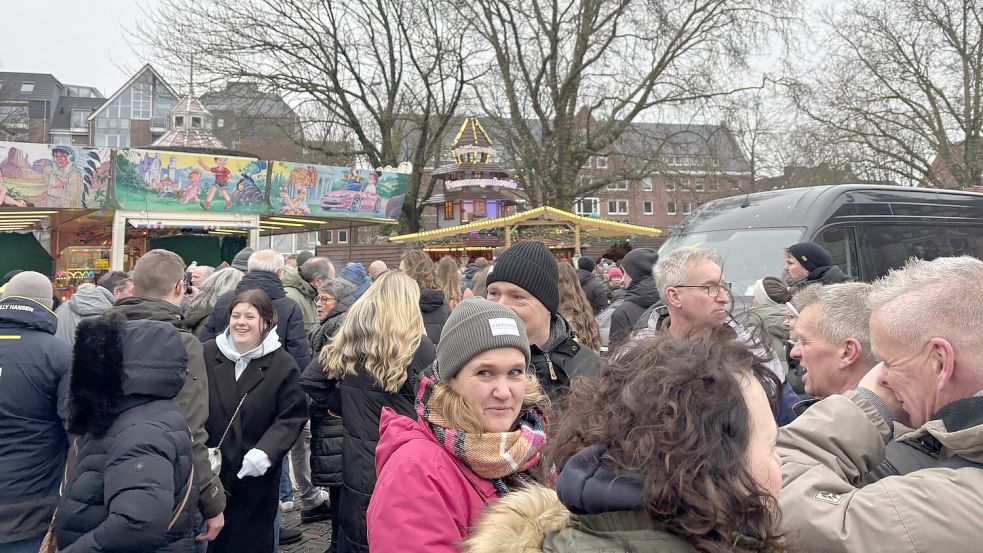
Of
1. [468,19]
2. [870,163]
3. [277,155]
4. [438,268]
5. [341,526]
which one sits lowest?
[341,526]

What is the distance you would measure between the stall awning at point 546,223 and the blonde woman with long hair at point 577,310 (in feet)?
49.4

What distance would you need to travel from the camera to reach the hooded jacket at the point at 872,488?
152cm

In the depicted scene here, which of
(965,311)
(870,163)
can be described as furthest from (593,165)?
(965,311)

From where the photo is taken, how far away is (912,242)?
29.3ft

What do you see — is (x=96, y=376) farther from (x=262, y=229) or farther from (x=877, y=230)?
(x=262, y=229)

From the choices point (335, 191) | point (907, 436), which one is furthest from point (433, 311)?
point (335, 191)

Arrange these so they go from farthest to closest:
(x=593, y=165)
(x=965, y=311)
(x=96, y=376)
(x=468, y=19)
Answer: (x=593, y=165), (x=468, y=19), (x=96, y=376), (x=965, y=311)

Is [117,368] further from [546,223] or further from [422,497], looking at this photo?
[546,223]

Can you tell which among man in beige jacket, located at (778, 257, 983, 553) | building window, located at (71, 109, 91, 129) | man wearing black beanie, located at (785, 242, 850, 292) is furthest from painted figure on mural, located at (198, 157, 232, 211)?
building window, located at (71, 109, 91, 129)

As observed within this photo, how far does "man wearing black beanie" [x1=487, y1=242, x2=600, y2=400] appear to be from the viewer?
318 centimetres

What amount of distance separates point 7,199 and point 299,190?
20.1ft

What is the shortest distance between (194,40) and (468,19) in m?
8.79

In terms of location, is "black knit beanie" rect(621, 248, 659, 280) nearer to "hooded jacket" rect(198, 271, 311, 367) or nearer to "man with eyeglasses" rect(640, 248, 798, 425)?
"man with eyeglasses" rect(640, 248, 798, 425)

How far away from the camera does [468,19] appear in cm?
2373
